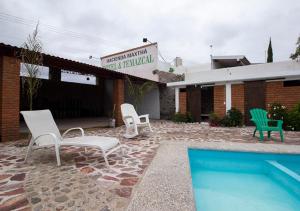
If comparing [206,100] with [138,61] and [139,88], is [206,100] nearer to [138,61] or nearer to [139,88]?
[138,61]

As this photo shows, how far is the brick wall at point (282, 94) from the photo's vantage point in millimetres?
8898

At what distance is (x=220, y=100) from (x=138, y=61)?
7138mm

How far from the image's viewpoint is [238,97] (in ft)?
33.8

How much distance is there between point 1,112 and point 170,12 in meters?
9.79

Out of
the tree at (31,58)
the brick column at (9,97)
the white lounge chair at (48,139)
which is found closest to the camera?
the white lounge chair at (48,139)

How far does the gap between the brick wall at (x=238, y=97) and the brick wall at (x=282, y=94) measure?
1.15 m

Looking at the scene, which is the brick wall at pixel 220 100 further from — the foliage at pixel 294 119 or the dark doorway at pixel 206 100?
the dark doorway at pixel 206 100

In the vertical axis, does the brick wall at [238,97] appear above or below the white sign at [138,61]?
below

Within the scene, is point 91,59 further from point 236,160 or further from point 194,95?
point 236,160

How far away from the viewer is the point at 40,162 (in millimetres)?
3691

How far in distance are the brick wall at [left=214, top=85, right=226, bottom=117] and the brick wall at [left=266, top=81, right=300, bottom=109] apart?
216 centimetres

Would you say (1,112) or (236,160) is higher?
(1,112)

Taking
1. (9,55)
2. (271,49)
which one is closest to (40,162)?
(9,55)

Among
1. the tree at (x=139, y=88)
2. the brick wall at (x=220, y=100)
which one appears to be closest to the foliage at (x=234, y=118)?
the brick wall at (x=220, y=100)
